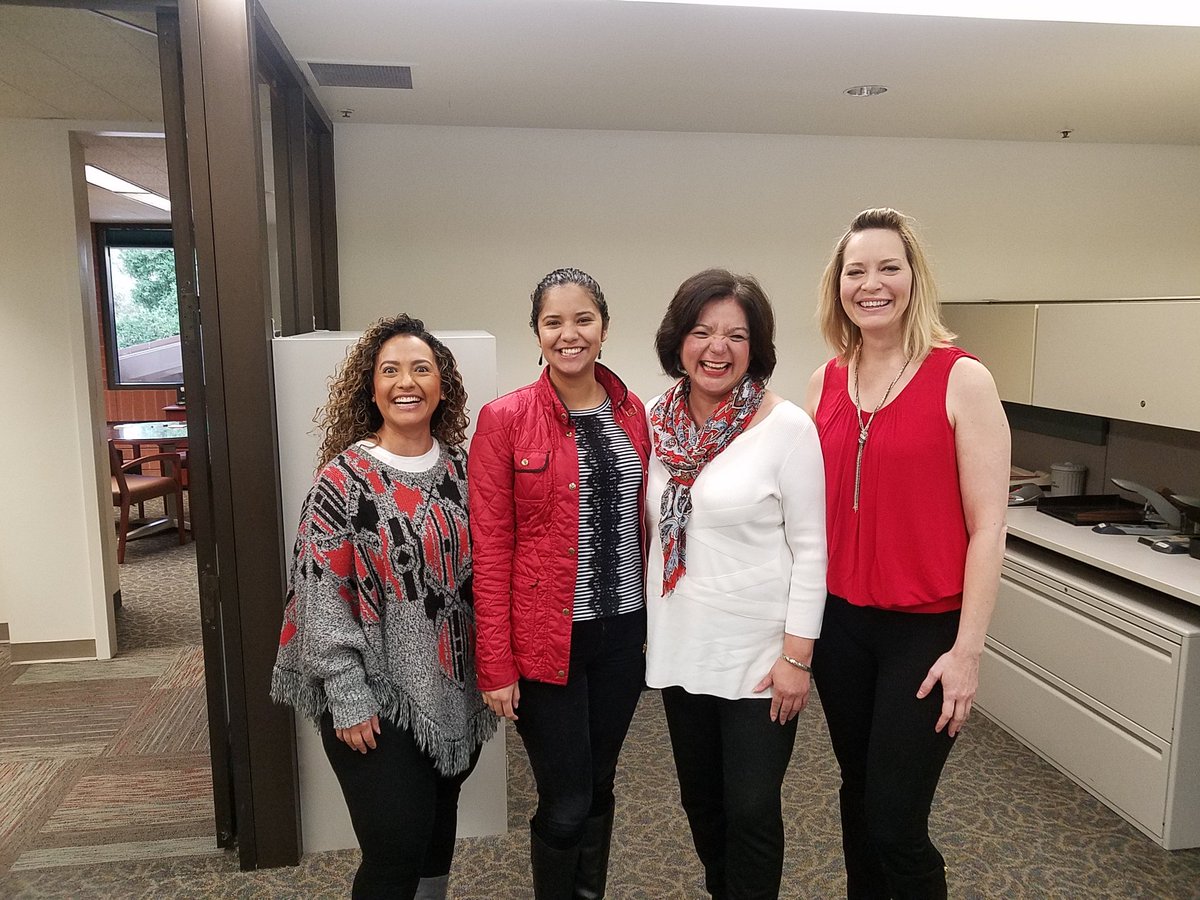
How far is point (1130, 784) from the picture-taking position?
2498mm

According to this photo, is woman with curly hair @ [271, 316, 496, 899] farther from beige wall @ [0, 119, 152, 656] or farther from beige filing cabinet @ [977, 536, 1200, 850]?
beige wall @ [0, 119, 152, 656]

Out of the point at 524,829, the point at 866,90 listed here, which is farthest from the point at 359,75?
the point at 524,829

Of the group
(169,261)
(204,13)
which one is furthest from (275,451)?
(169,261)

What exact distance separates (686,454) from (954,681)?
24.9 inches

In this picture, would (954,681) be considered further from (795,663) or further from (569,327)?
(569,327)

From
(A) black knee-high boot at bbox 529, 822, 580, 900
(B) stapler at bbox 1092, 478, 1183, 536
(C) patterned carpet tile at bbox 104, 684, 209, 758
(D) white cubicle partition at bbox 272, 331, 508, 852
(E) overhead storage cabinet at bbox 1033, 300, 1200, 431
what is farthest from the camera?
(C) patterned carpet tile at bbox 104, 684, 209, 758

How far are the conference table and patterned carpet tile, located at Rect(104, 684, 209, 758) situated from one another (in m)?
2.44

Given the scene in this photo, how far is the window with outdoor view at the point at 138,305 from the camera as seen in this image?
7.68m

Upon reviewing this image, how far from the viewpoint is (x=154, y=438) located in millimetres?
5625

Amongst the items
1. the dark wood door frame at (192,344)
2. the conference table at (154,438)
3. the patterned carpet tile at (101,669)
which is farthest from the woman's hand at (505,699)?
the conference table at (154,438)

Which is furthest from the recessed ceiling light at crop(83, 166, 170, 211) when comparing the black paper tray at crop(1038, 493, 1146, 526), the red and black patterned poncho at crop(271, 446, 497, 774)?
the black paper tray at crop(1038, 493, 1146, 526)

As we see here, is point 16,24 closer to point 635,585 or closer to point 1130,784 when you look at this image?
point 635,585

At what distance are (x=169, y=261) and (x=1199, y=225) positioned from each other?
789 centimetres

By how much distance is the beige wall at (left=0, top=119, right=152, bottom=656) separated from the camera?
3555 mm
